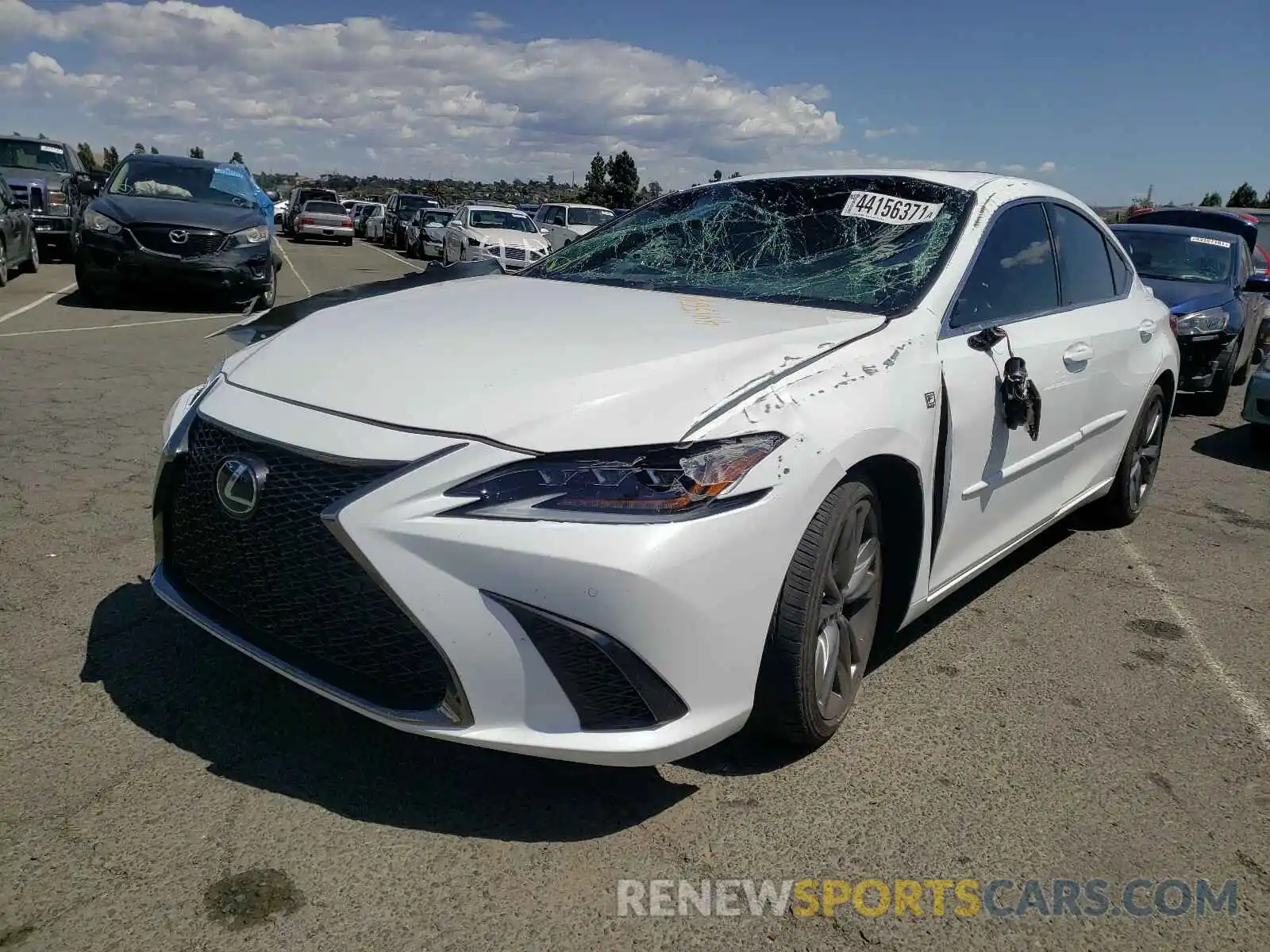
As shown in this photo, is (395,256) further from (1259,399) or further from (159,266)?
(1259,399)

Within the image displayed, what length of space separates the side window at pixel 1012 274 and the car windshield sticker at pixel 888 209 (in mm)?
230

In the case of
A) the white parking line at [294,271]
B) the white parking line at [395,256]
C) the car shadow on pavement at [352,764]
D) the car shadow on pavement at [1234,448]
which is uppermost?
the car shadow on pavement at [352,764]

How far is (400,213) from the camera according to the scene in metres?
34.5

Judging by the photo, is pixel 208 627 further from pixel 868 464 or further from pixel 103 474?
pixel 103 474

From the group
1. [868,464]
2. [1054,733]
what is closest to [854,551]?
[868,464]

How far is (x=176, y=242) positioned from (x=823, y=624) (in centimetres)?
1029

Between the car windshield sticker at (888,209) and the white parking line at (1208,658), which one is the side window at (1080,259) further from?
the white parking line at (1208,658)

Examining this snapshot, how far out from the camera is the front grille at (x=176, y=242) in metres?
11.1

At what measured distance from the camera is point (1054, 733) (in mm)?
3188

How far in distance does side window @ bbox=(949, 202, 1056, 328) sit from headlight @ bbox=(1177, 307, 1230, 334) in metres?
5.69

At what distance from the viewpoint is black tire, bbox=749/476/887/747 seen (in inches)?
102

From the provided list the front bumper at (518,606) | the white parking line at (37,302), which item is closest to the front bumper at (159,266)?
the white parking line at (37,302)

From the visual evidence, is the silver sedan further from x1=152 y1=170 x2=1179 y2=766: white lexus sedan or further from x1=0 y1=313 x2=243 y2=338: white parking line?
x1=152 y1=170 x2=1179 y2=766: white lexus sedan

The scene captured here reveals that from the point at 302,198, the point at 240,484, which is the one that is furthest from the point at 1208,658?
the point at 302,198
